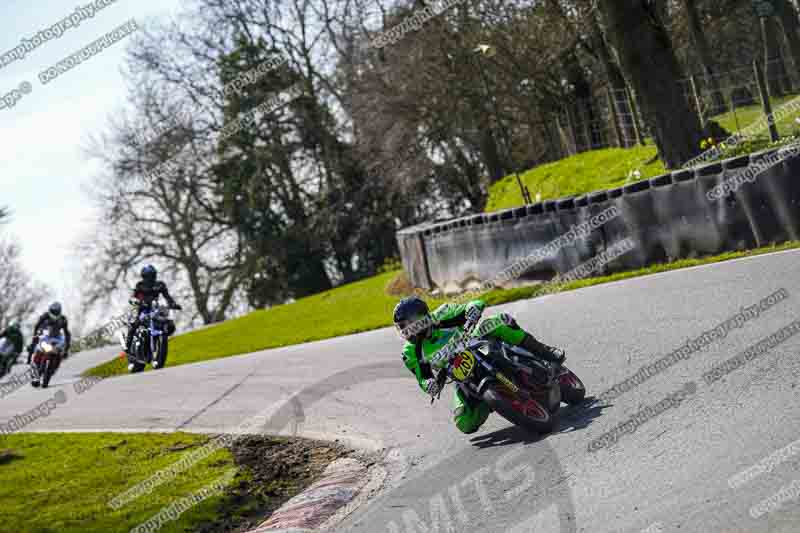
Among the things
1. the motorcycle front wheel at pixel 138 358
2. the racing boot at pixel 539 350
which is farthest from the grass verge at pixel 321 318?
the racing boot at pixel 539 350

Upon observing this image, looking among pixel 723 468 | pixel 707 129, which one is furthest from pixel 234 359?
pixel 723 468

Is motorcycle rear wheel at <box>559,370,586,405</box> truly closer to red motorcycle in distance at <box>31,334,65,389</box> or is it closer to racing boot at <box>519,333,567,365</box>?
racing boot at <box>519,333,567,365</box>

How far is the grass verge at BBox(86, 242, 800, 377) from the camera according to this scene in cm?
1609

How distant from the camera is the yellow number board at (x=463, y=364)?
317 inches

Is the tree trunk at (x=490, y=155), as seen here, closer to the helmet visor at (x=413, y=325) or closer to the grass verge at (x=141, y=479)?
the grass verge at (x=141, y=479)

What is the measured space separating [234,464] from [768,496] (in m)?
7.18

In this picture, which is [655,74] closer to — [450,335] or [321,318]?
[321,318]

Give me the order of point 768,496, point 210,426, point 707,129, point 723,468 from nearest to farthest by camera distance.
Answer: point 768,496 < point 723,468 < point 210,426 < point 707,129

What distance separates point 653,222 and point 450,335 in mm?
7968

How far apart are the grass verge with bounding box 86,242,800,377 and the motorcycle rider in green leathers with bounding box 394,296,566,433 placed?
20.4 feet

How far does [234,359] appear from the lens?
21.6m

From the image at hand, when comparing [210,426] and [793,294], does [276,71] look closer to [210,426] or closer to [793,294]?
[210,426]

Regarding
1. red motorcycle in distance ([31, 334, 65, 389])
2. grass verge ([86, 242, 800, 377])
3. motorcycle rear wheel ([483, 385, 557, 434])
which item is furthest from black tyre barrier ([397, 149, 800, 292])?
red motorcycle in distance ([31, 334, 65, 389])

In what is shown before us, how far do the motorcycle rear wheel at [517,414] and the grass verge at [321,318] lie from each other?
21.5 feet
